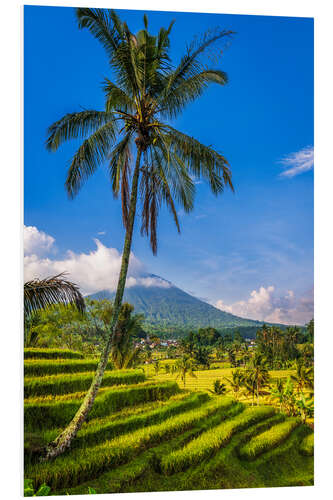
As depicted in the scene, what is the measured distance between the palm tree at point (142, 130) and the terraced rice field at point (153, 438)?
682 millimetres

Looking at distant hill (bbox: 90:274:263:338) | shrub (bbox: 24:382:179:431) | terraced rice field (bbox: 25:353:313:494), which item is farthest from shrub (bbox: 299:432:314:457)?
shrub (bbox: 24:382:179:431)

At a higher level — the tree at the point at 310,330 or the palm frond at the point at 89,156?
the palm frond at the point at 89,156

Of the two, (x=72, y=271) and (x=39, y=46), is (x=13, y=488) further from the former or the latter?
(x=39, y=46)

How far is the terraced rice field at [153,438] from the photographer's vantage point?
3820 millimetres

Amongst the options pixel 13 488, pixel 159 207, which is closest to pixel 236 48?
pixel 159 207

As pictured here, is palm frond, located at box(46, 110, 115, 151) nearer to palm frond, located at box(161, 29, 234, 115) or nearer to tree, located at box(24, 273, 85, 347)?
palm frond, located at box(161, 29, 234, 115)

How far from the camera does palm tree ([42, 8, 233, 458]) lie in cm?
407

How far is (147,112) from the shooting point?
420 centimetres

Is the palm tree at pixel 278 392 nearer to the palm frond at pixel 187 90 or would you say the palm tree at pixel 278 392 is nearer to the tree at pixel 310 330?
the tree at pixel 310 330

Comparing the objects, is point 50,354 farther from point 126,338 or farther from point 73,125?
point 73,125

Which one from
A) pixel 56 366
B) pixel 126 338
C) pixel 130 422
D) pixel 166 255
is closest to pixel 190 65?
pixel 166 255

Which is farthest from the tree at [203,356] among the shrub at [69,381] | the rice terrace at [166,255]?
the shrub at [69,381]

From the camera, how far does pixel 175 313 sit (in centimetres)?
480
